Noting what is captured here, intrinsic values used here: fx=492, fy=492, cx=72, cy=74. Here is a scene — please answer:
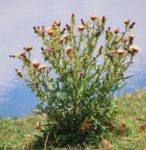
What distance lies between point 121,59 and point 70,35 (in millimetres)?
1209

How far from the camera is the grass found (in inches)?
422

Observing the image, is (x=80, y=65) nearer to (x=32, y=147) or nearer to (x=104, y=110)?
(x=104, y=110)

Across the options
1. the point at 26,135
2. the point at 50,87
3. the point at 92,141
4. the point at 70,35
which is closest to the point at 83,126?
the point at 92,141

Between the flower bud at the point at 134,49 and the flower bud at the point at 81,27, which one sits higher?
the flower bud at the point at 81,27

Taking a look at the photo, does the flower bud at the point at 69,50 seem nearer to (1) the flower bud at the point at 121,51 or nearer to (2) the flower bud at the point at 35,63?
(2) the flower bud at the point at 35,63

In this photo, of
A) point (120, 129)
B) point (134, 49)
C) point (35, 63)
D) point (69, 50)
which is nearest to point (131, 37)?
point (134, 49)

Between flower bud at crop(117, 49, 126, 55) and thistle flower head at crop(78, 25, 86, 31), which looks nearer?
flower bud at crop(117, 49, 126, 55)

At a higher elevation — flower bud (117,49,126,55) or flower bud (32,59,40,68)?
flower bud (117,49,126,55)

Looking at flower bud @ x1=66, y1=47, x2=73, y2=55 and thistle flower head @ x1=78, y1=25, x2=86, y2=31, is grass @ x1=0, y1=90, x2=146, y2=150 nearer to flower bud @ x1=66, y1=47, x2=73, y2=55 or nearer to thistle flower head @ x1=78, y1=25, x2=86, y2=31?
flower bud @ x1=66, y1=47, x2=73, y2=55

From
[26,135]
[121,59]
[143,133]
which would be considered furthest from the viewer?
[26,135]

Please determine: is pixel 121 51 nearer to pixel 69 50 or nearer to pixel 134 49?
pixel 134 49

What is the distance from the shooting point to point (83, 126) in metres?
10.6

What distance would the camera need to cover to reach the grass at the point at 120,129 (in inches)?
422

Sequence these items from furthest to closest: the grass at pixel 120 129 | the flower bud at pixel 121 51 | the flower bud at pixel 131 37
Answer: the grass at pixel 120 129, the flower bud at pixel 131 37, the flower bud at pixel 121 51
